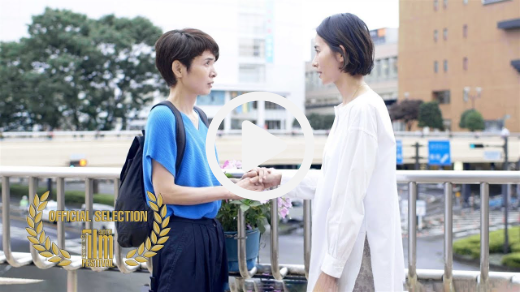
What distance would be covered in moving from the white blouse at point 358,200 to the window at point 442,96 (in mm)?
48982

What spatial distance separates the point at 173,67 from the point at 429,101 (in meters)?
49.1

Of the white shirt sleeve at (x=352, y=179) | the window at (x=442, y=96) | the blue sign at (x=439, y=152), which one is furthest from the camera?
the window at (x=442, y=96)

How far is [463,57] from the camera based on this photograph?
46.5 meters

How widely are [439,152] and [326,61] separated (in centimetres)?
2448

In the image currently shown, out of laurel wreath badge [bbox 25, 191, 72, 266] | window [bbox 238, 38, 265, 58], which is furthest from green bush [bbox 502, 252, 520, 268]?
window [bbox 238, 38, 265, 58]

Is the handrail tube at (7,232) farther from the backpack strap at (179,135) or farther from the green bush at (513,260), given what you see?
the green bush at (513,260)

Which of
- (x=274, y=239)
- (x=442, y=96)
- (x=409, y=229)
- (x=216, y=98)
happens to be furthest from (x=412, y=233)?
(x=442, y=96)

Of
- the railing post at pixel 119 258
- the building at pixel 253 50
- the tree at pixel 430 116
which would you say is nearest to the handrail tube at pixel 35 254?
the railing post at pixel 119 258

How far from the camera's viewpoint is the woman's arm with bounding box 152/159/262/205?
1.68m

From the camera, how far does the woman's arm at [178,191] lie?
1681mm

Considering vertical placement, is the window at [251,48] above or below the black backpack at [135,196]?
above

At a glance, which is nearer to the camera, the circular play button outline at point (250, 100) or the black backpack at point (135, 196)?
the circular play button outline at point (250, 100)

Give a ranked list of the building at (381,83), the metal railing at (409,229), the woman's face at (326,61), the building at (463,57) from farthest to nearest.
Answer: the building at (381,83) < the building at (463,57) < the metal railing at (409,229) < the woman's face at (326,61)

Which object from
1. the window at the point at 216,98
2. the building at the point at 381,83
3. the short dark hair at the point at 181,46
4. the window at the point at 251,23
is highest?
the window at the point at 251,23
